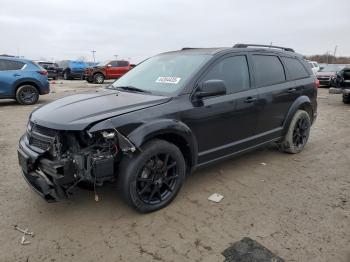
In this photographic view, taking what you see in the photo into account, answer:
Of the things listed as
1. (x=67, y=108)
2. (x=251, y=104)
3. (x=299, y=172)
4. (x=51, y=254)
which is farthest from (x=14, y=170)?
(x=299, y=172)

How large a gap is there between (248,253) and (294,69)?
3616mm

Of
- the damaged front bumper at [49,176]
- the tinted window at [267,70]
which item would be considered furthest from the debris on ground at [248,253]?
the tinted window at [267,70]

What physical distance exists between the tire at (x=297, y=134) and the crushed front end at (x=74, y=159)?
3.24 metres

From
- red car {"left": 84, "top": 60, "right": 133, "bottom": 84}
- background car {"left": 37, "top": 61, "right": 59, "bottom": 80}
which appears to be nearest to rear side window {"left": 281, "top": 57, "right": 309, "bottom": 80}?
red car {"left": 84, "top": 60, "right": 133, "bottom": 84}

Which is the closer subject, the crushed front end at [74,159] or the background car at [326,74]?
the crushed front end at [74,159]

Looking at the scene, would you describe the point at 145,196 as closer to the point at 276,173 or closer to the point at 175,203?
the point at 175,203

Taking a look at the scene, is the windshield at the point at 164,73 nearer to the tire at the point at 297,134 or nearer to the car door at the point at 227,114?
the car door at the point at 227,114

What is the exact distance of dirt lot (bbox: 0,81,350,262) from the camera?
278cm

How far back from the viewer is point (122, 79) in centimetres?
455

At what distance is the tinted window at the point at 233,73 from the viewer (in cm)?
394

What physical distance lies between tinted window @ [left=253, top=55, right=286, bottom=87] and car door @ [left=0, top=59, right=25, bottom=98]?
8.47 m

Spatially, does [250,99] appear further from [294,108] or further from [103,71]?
[103,71]

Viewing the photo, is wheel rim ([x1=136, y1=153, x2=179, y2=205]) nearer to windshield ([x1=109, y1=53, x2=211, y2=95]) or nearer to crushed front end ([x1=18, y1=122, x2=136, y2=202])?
crushed front end ([x1=18, y1=122, x2=136, y2=202])

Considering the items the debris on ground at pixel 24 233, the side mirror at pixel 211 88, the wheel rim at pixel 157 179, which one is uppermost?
the side mirror at pixel 211 88
